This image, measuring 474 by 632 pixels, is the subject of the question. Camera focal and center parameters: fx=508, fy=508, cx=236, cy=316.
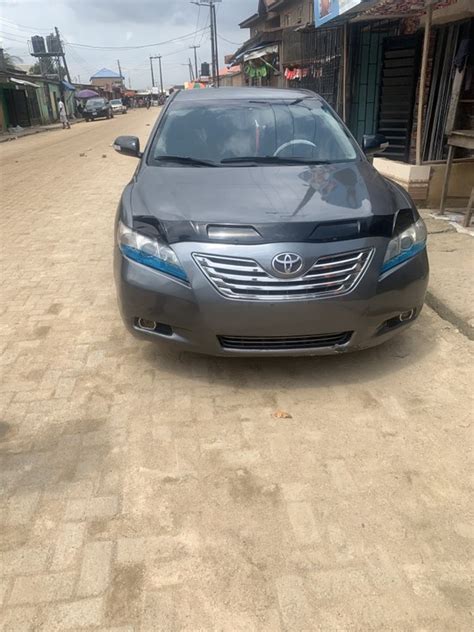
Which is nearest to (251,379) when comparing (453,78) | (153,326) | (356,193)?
(153,326)

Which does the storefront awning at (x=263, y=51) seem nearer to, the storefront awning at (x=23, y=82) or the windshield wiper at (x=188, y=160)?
the windshield wiper at (x=188, y=160)

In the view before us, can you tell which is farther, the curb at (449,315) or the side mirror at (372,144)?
the side mirror at (372,144)

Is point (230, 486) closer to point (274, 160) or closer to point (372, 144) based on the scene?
point (274, 160)

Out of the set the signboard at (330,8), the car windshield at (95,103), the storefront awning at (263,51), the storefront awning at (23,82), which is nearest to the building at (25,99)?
the storefront awning at (23,82)

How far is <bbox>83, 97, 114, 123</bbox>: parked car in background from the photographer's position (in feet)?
129

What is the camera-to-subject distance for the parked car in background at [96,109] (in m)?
39.3

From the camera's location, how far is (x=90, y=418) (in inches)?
113

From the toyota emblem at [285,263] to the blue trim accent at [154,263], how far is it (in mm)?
503

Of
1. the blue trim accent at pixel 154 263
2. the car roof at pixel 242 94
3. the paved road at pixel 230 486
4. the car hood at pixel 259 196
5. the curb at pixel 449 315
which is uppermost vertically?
the car roof at pixel 242 94

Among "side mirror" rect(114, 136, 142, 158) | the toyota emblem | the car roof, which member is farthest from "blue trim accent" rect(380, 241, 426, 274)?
"side mirror" rect(114, 136, 142, 158)

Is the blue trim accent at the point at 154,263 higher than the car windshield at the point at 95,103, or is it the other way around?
the blue trim accent at the point at 154,263

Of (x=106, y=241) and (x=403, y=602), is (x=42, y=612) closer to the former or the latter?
(x=403, y=602)

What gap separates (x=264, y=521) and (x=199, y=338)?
3.66ft

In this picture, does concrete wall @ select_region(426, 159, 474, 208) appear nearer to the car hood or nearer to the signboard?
the signboard
